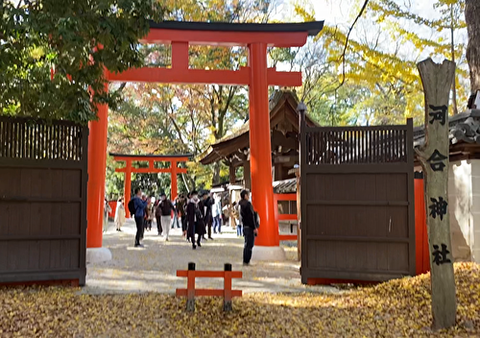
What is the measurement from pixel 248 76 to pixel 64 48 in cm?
545

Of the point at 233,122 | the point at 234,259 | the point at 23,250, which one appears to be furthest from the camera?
the point at 233,122

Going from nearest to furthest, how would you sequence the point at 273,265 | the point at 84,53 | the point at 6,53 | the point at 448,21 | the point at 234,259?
1. the point at 6,53
2. the point at 84,53
3. the point at 273,265
4. the point at 234,259
5. the point at 448,21

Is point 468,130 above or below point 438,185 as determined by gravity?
above

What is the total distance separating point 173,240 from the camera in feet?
51.5

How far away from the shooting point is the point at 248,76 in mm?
10883

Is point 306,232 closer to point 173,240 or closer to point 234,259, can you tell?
point 234,259

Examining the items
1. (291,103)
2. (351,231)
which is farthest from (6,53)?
(291,103)

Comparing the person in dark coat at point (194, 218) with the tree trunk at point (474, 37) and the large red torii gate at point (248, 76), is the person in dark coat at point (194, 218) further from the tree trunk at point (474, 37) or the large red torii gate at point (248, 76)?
the tree trunk at point (474, 37)

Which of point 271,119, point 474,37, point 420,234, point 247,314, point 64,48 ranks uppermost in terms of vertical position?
point 474,37

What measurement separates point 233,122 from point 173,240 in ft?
47.9

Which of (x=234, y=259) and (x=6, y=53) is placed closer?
(x=6, y=53)

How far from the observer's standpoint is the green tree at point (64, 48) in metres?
5.55

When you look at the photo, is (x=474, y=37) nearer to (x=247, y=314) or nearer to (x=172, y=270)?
(x=247, y=314)

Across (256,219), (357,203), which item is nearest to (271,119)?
(256,219)
